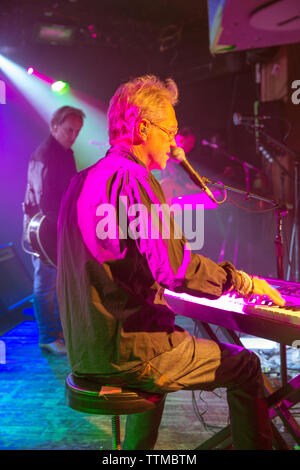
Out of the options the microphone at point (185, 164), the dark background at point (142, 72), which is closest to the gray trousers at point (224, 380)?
the microphone at point (185, 164)

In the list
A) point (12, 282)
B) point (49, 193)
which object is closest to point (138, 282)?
point (49, 193)

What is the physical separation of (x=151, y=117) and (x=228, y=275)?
669 mm

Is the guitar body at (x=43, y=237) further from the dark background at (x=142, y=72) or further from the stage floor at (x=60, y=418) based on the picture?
the dark background at (x=142, y=72)

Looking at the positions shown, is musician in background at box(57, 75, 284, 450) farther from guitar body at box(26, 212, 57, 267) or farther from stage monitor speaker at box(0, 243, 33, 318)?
stage monitor speaker at box(0, 243, 33, 318)

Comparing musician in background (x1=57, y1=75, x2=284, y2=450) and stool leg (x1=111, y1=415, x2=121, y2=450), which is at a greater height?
musician in background (x1=57, y1=75, x2=284, y2=450)

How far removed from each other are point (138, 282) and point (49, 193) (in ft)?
7.95

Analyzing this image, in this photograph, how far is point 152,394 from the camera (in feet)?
5.08

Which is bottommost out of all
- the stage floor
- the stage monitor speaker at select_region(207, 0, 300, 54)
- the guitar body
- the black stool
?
the stage floor

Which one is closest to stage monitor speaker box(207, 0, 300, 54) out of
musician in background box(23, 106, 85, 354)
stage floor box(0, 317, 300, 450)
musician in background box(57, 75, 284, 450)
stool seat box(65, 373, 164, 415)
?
musician in background box(57, 75, 284, 450)

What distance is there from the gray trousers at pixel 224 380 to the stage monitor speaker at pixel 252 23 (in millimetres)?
1649

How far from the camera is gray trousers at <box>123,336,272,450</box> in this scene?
1.54 meters

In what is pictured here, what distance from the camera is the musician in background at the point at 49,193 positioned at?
3.72 meters

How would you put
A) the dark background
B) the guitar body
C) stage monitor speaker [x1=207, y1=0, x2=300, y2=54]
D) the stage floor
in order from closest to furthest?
stage monitor speaker [x1=207, y1=0, x2=300, y2=54]
the stage floor
the guitar body
the dark background
